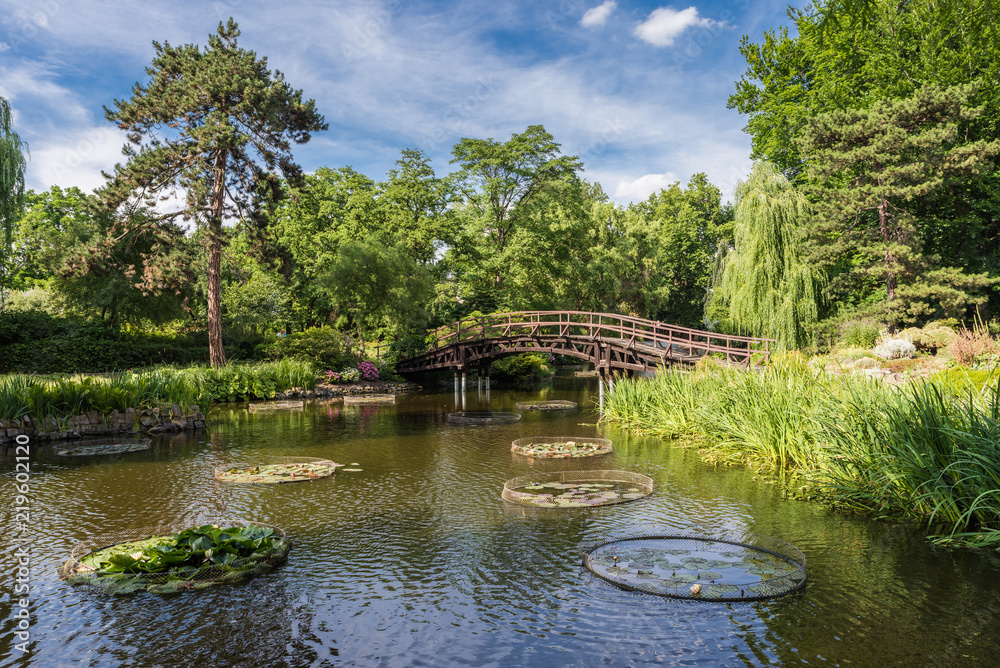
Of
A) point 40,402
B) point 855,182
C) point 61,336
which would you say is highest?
point 855,182

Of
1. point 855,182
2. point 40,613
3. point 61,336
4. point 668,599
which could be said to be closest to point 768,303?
point 855,182

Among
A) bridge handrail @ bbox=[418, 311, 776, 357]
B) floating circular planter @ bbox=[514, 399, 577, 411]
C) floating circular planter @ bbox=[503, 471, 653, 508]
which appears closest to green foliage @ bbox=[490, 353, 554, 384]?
bridge handrail @ bbox=[418, 311, 776, 357]

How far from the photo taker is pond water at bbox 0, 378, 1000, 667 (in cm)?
449

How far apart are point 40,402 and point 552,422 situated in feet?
42.6

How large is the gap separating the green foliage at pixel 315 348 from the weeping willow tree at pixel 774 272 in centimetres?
1801

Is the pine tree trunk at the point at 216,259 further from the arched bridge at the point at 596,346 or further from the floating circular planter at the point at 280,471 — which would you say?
the floating circular planter at the point at 280,471

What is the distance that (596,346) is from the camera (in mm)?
23328

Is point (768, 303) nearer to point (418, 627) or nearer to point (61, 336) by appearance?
point (418, 627)

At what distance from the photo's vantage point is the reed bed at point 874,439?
6535 millimetres

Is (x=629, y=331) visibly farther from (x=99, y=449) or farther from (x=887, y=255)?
(x=99, y=449)

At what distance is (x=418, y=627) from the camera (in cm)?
494

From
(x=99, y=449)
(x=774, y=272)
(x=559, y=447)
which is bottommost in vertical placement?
(x=559, y=447)

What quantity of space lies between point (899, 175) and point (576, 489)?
64.6ft

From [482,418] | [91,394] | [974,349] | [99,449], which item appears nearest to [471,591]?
[99,449]
